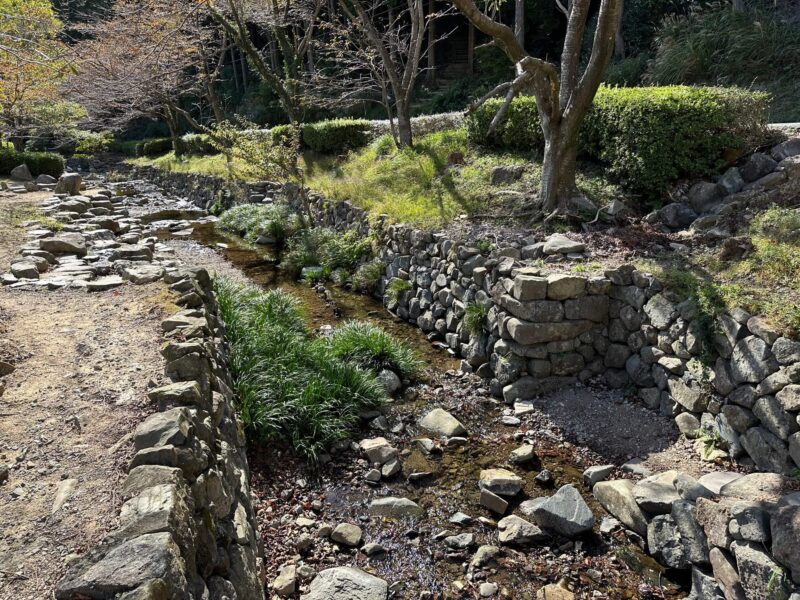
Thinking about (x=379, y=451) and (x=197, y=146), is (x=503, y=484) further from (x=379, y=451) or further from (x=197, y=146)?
(x=197, y=146)

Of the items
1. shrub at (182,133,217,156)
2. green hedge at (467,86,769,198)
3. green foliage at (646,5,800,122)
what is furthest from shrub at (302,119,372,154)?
shrub at (182,133,217,156)

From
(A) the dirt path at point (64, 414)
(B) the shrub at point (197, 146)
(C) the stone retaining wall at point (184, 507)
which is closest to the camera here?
(C) the stone retaining wall at point (184, 507)

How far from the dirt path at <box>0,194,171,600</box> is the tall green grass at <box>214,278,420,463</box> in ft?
3.42

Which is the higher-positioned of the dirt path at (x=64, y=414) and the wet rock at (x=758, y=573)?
the dirt path at (x=64, y=414)

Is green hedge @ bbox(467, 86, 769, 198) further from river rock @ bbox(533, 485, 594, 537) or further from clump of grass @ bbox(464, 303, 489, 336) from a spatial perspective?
river rock @ bbox(533, 485, 594, 537)

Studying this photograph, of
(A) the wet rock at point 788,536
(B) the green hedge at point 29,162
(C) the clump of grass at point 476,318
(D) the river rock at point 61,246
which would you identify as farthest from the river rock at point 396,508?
(B) the green hedge at point 29,162

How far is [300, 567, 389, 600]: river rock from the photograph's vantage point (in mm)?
3508

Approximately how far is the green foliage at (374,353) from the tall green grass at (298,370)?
0.04 feet

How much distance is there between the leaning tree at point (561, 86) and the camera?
270 inches

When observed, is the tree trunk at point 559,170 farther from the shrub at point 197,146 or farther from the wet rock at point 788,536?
the shrub at point 197,146

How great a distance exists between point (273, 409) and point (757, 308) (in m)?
4.20

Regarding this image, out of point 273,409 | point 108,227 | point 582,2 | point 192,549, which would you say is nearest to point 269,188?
point 108,227

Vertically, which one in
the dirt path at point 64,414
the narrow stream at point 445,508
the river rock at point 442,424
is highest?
the dirt path at point 64,414

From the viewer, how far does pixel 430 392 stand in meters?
6.29
